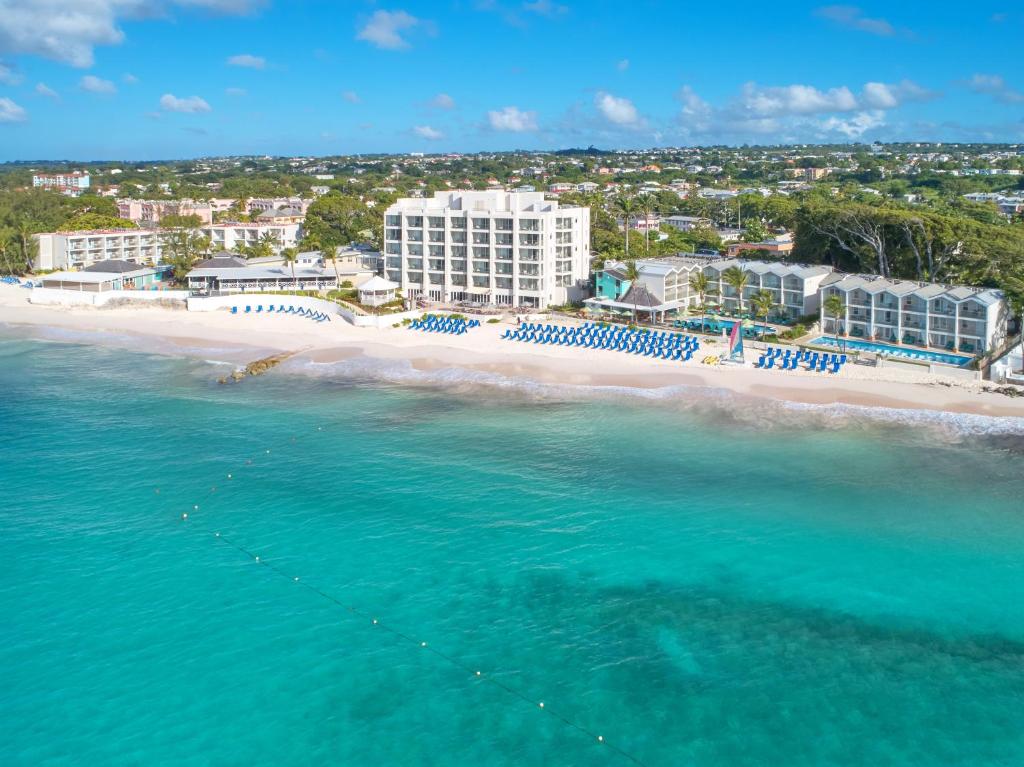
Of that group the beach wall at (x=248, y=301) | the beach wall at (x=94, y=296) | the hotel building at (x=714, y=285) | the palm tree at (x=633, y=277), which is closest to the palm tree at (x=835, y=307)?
the hotel building at (x=714, y=285)

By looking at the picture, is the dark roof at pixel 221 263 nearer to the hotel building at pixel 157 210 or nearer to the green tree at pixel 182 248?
the green tree at pixel 182 248

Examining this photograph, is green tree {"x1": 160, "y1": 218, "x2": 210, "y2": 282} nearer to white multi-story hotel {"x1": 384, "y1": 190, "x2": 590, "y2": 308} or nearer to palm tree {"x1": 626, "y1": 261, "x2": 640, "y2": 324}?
white multi-story hotel {"x1": 384, "y1": 190, "x2": 590, "y2": 308}

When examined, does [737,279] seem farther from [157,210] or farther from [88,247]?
[157,210]

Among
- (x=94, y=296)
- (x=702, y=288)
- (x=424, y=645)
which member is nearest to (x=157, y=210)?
(x=94, y=296)

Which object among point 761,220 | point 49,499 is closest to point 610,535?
point 49,499

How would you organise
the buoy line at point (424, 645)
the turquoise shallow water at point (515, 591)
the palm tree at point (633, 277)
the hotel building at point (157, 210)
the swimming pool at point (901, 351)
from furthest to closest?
1. the hotel building at point (157, 210)
2. the palm tree at point (633, 277)
3. the swimming pool at point (901, 351)
4. the turquoise shallow water at point (515, 591)
5. the buoy line at point (424, 645)

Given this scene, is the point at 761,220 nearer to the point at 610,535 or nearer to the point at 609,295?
the point at 609,295

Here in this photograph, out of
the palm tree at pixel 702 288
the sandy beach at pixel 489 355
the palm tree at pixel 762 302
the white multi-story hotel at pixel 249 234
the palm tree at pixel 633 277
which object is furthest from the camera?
the white multi-story hotel at pixel 249 234
